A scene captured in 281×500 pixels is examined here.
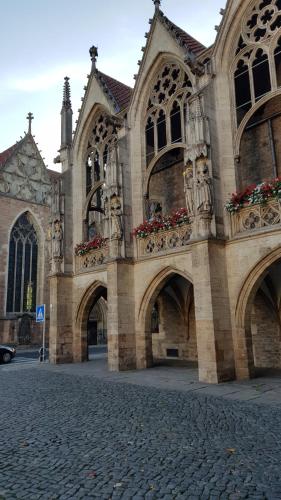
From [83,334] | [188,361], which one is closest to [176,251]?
[188,361]

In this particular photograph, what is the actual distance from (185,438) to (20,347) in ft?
82.9

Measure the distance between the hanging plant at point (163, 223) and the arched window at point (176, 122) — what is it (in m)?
3.26

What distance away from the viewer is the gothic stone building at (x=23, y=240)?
2906 cm

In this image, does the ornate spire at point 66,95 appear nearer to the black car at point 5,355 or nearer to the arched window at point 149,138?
the arched window at point 149,138

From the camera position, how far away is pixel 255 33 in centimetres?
1148

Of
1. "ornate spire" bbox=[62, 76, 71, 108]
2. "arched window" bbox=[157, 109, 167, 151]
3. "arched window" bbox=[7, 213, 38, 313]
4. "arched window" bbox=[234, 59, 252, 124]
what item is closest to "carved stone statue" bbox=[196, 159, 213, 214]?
"arched window" bbox=[234, 59, 252, 124]

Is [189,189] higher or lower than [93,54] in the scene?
lower

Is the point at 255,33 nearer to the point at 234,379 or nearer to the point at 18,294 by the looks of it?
the point at 234,379

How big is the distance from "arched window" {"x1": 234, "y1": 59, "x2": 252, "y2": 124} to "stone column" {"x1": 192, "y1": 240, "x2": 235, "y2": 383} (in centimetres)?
480

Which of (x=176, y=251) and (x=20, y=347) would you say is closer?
(x=176, y=251)

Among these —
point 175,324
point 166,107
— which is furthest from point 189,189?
point 175,324

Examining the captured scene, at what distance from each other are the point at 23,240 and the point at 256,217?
24.9 meters

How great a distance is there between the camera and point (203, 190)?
10414 millimetres

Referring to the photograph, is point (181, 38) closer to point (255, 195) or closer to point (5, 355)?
point (255, 195)
